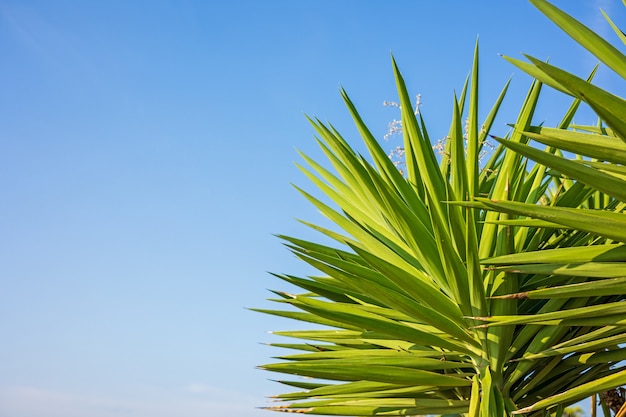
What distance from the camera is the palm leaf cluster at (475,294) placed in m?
1.66

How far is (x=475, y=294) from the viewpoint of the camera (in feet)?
6.31

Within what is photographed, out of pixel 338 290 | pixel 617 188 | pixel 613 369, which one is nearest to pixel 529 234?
pixel 613 369

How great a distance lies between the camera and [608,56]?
5.46 feet

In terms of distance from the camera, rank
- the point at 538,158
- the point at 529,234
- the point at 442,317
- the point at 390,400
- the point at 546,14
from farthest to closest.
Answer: the point at 529,234 → the point at 390,400 → the point at 442,317 → the point at 546,14 → the point at 538,158

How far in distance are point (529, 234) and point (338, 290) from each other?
0.64 metres

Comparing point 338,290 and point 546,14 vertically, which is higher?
point 546,14

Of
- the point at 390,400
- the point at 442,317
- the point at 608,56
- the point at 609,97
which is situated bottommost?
the point at 390,400

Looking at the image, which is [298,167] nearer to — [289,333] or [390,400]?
[289,333]

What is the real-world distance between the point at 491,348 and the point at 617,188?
63 centimetres

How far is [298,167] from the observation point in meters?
2.98

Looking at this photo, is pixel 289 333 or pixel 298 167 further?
pixel 298 167

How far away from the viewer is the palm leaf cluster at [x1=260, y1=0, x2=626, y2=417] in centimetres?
166

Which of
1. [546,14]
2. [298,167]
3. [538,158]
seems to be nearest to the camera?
[538,158]

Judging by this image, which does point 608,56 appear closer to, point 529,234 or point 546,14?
point 546,14
